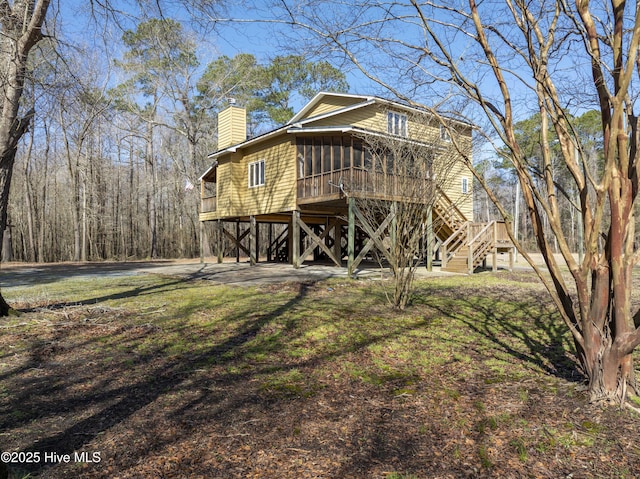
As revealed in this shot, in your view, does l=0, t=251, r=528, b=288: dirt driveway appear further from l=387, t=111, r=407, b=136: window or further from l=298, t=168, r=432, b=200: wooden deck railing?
l=387, t=111, r=407, b=136: window

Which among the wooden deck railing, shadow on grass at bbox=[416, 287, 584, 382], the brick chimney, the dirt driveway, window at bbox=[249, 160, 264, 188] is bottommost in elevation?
shadow on grass at bbox=[416, 287, 584, 382]

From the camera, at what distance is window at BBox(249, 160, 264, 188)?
18.3m

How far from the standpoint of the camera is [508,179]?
47500 mm

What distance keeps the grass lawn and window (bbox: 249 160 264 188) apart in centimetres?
1141

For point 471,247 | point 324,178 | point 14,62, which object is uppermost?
point 14,62

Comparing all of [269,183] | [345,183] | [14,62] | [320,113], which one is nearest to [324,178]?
[345,183]

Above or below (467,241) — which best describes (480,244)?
below

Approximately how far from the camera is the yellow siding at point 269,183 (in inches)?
649

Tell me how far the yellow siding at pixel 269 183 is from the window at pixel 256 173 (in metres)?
0.18

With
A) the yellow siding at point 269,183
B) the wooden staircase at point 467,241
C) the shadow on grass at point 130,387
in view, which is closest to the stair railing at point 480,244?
the wooden staircase at point 467,241

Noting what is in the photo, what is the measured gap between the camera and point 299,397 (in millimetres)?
3896

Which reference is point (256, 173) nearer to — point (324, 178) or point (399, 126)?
point (324, 178)

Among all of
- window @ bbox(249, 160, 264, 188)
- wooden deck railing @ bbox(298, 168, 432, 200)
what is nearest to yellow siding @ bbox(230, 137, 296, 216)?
window @ bbox(249, 160, 264, 188)

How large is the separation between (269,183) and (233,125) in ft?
15.5
